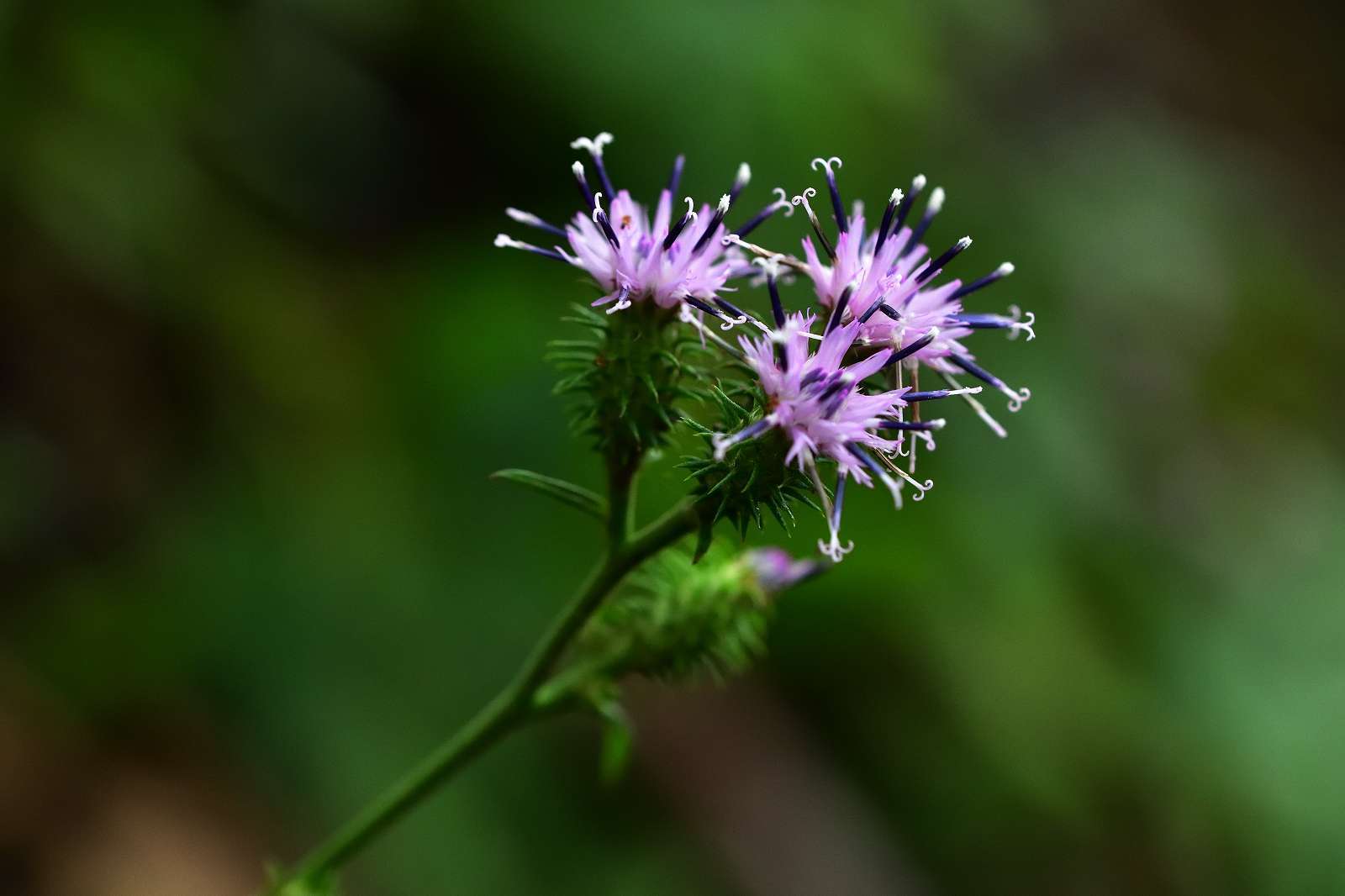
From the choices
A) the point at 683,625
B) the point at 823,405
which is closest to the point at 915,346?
the point at 823,405

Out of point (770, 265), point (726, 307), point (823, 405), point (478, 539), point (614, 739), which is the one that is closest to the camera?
point (823, 405)

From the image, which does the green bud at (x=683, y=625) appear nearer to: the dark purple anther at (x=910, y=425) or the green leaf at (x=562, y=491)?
the green leaf at (x=562, y=491)

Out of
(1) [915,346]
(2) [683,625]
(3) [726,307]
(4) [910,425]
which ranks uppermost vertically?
(3) [726,307]

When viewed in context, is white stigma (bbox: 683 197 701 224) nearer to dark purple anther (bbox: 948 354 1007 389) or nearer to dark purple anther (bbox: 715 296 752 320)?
dark purple anther (bbox: 715 296 752 320)

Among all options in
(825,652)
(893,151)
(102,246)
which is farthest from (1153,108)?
(102,246)

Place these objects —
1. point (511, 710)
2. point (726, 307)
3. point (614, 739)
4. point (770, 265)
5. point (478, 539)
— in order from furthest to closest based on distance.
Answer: point (478, 539) < point (614, 739) < point (511, 710) < point (726, 307) < point (770, 265)

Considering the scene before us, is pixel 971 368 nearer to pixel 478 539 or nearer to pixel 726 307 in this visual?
pixel 726 307

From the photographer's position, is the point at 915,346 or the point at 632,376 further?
the point at 632,376

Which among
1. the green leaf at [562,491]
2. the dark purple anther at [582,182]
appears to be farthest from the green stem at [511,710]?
the dark purple anther at [582,182]
